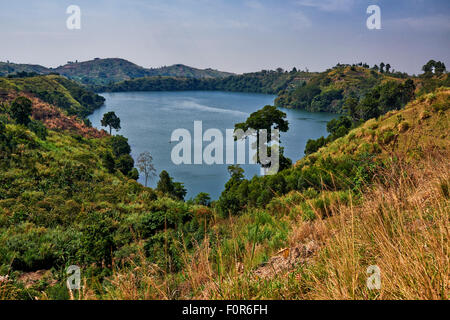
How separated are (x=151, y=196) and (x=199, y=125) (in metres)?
54.4

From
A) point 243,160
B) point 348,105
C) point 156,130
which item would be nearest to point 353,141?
point 243,160

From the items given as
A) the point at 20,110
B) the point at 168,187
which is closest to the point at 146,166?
the point at 168,187

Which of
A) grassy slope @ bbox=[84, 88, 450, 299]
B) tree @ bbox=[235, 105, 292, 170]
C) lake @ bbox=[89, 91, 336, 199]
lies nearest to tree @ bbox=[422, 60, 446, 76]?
lake @ bbox=[89, 91, 336, 199]

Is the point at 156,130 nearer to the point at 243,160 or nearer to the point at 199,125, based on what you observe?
the point at 199,125

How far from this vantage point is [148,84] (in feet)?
604

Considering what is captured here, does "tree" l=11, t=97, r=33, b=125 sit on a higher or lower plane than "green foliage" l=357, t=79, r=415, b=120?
lower

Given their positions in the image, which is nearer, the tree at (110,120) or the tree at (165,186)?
the tree at (165,186)

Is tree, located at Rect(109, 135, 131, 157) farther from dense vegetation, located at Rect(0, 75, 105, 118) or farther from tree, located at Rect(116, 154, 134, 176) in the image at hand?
dense vegetation, located at Rect(0, 75, 105, 118)

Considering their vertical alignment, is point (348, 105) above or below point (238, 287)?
above

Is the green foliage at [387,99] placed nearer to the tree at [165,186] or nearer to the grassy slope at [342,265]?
the tree at [165,186]

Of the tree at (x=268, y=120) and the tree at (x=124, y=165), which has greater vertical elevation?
the tree at (x=268, y=120)

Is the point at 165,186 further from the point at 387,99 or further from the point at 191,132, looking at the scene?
the point at 387,99

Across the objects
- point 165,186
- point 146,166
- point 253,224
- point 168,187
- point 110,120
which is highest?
point 110,120

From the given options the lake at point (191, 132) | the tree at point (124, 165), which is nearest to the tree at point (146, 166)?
the tree at point (124, 165)
